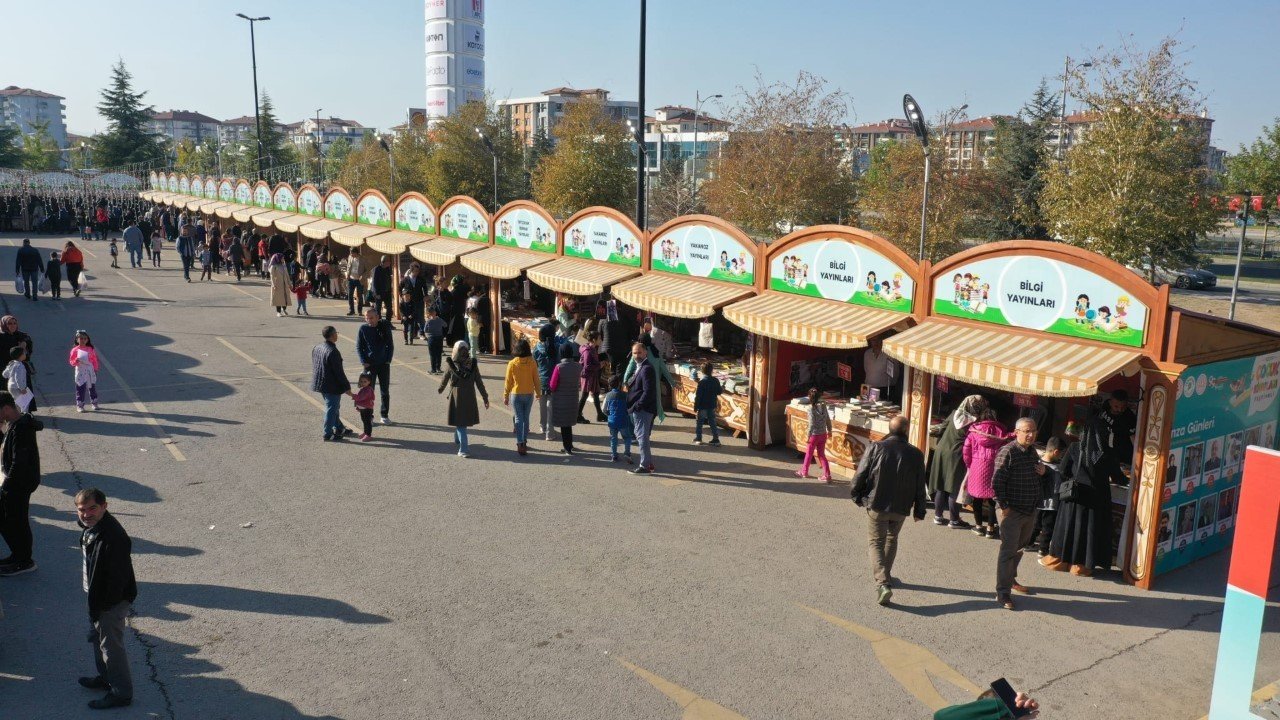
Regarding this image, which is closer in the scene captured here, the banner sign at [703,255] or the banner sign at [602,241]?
the banner sign at [703,255]

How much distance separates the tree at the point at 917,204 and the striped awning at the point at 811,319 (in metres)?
15.3

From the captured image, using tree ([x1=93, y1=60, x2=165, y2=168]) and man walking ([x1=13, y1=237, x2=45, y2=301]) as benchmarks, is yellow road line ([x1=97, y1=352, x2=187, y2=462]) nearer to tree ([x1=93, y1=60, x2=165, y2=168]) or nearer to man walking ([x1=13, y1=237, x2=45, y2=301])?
man walking ([x1=13, y1=237, x2=45, y2=301])

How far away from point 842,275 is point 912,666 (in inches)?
226

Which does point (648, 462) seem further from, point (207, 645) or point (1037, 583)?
point (207, 645)

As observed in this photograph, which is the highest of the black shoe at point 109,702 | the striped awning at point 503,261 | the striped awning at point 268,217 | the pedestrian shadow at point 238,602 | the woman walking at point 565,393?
the striped awning at point 268,217

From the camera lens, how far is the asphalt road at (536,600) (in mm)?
6102

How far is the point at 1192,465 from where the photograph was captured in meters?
8.25

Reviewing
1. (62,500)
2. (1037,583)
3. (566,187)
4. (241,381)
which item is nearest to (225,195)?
(566,187)

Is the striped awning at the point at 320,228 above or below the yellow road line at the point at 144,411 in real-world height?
above

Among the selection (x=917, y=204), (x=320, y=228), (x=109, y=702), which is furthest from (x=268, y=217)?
(x=109, y=702)

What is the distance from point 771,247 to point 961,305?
3.32 metres

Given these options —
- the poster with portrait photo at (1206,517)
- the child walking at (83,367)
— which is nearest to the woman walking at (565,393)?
the poster with portrait photo at (1206,517)

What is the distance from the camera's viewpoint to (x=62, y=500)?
31.6ft

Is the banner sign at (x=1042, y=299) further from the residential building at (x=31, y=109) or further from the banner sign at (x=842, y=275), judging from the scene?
the residential building at (x=31, y=109)
